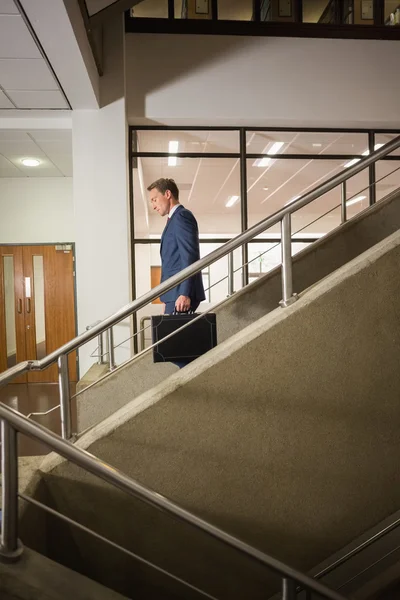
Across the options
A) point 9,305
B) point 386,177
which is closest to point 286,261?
point 386,177

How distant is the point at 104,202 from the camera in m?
5.69

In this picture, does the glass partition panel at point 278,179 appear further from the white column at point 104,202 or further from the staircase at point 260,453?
the staircase at point 260,453

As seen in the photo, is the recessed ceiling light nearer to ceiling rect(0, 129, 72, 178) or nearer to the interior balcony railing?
ceiling rect(0, 129, 72, 178)

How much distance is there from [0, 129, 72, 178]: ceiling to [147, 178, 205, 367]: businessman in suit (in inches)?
118

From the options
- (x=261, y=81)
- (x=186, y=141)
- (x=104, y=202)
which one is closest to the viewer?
Answer: (x=104, y=202)

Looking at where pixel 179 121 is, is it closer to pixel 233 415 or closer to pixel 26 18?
pixel 26 18

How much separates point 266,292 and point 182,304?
47.9 inches

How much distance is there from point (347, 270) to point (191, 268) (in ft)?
3.28

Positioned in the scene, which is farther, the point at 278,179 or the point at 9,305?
the point at 9,305

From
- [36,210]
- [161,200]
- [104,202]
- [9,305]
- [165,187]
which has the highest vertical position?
[36,210]

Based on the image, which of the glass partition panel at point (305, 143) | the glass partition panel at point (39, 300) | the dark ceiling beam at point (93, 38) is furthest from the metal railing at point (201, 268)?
the glass partition panel at point (39, 300)

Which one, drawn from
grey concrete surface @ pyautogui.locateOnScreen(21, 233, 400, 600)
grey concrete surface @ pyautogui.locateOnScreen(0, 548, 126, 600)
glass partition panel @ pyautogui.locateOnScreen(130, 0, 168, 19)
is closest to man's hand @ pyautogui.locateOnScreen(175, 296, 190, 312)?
grey concrete surface @ pyautogui.locateOnScreen(21, 233, 400, 600)

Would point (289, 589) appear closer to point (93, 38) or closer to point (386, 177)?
point (93, 38)

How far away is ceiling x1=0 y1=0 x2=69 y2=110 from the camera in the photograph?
3.67m
